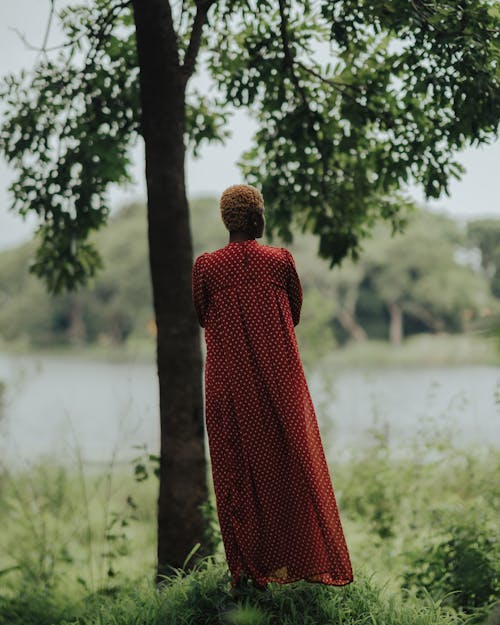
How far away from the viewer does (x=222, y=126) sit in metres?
6.10

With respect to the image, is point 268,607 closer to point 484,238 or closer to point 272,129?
point 272,129

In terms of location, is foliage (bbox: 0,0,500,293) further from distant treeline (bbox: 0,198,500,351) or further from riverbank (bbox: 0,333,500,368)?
distant treeline (bbox: 0,198,500,351)

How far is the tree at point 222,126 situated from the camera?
4.29m

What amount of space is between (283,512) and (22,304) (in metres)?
41.6

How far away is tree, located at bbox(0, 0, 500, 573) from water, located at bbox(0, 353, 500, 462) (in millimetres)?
627

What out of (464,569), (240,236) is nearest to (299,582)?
(464,569)

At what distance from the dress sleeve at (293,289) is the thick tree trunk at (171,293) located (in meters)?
1.20

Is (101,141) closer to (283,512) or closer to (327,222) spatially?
(327,222)

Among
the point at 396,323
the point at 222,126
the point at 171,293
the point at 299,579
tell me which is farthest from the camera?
the point at 396,323

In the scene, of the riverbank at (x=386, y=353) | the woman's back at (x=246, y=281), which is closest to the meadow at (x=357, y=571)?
the woman's back at (x=246, y=281)

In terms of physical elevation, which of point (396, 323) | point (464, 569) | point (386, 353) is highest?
point (464, 569)

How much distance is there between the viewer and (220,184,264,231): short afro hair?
128 inches

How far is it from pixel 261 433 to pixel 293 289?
64cm

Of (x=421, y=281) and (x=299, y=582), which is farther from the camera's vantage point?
(x=421, y=281)
